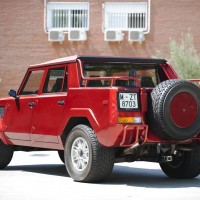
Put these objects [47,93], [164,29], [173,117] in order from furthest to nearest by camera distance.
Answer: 1. [164,29]
2. [47,93]
3. [173,117]

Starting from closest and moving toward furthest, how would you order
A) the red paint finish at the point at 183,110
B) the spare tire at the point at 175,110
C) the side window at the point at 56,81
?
the spare tire at the point at 175,110, the red paint finish at the point at 183,110, the side window at the point at 56,81

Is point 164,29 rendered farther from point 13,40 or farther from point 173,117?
point 173,117

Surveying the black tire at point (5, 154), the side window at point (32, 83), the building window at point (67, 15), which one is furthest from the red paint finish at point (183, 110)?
the building window at point (67, 15)

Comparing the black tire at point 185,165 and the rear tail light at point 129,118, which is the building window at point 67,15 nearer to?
the black tire at point 185,165

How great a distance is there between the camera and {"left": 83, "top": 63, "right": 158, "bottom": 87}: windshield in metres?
11.0

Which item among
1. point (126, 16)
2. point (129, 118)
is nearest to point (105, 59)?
point (129, 118)

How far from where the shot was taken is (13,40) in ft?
102

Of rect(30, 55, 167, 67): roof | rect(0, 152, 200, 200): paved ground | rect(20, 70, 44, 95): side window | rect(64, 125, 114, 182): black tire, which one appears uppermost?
rect(30, 55, 167, 67): roof

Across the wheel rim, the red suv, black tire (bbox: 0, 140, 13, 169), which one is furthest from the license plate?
black tire (bbox: 0, 140, 13, 169)

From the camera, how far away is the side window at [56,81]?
35.9 feet

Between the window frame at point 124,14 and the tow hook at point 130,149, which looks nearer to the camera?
the tow hook at point 130,149

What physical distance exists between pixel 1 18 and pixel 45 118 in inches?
815

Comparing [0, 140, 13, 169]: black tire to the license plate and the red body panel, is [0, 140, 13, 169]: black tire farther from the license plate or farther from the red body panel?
the license plate

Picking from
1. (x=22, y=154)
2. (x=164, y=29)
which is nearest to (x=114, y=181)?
(x=22, y=154)
